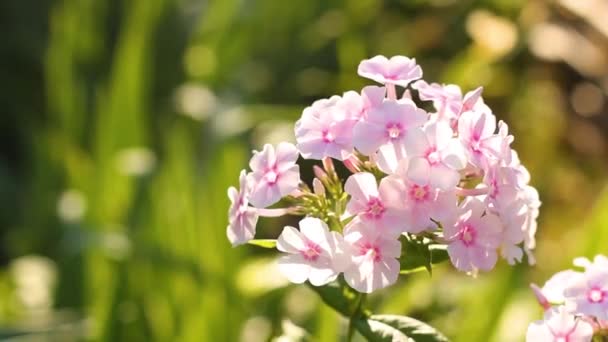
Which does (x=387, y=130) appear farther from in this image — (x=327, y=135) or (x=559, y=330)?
(x=559, y=330)

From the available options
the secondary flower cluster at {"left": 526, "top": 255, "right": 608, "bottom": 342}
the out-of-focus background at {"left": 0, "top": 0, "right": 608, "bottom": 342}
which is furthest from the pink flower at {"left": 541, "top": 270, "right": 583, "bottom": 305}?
the out-of-focus background at {"left": 0, "top": 0, "right": 608, "bottom": 342}

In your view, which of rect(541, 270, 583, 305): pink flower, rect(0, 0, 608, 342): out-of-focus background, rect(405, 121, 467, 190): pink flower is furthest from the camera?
rect(0, 0, 608, 342): out-of-focus background

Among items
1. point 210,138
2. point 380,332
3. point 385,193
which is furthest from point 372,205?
point 210,138

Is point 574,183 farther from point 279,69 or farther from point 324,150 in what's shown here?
point 324,150

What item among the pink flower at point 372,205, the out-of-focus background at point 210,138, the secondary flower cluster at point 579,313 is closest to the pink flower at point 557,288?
the secondary flower cluster at point 579,313

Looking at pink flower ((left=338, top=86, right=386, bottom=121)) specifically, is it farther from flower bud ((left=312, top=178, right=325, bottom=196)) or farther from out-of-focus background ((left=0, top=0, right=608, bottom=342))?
out-of-focus background ((left=0, top=0, right=608, bottom=342))

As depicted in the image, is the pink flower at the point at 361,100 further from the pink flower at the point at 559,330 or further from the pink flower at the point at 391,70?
the pink flower at the point at 559,330
